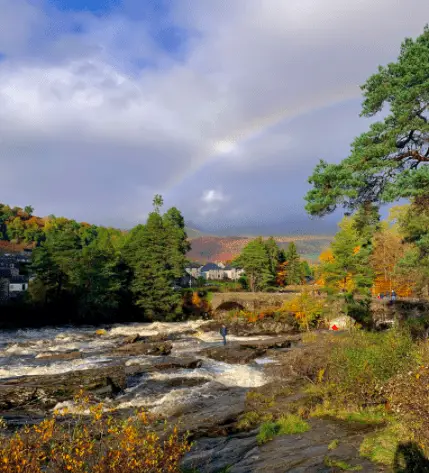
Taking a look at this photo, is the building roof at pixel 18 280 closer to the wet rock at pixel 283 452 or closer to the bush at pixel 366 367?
the wet rock at pixel 283 452

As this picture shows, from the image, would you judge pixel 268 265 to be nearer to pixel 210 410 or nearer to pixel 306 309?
pixel 306 309

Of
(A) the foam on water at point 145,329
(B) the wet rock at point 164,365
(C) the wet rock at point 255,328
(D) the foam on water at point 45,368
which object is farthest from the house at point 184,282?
(B) the wet rock at point 164,365

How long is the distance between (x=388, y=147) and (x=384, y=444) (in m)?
10.3

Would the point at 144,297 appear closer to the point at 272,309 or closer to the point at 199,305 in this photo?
the point at 199,305

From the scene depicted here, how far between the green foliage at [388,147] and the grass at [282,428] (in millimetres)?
7804

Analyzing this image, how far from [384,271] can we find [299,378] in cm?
3876

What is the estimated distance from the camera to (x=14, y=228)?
145125 millimetres

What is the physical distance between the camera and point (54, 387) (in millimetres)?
18812

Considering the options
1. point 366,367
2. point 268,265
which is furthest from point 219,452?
point 268,265

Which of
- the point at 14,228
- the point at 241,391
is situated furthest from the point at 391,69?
the point at 14,228

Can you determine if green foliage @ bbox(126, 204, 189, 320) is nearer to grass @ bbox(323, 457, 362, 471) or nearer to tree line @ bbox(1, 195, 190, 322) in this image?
tree line @ bbox(1, 195, 190, 322)

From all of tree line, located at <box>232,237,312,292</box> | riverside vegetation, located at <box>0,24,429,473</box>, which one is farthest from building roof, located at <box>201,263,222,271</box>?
riverside vegetation, located at <box>0,24,429,473</box>

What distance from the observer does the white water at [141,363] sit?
61.2ft

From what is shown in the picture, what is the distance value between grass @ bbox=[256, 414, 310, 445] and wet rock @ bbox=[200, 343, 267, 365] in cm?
1315
